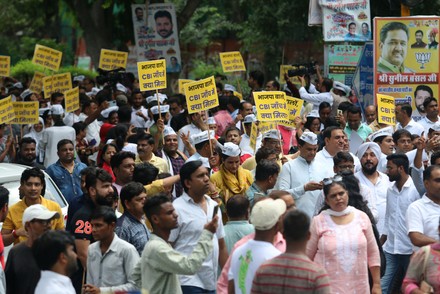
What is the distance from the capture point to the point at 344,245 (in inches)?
333

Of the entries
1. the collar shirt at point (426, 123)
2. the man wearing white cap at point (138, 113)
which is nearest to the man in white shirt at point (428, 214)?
the collar shirt at point (426, 123)

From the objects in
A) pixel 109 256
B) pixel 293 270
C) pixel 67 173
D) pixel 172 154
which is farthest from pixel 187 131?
pixel 293 270

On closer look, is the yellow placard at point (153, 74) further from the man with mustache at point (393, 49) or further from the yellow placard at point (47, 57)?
the yellow placard at point (47, 57)

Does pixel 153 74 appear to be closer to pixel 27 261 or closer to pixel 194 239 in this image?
pixel 194 239

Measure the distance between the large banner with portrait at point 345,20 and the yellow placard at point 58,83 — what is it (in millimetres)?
4768

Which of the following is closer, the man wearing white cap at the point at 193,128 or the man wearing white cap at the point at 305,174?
the man wearing white cap at the point at 305,174

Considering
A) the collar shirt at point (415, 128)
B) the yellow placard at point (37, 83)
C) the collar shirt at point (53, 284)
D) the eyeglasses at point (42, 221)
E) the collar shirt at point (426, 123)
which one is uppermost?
the eyeglasses at point (42, 221)

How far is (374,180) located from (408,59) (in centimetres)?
648

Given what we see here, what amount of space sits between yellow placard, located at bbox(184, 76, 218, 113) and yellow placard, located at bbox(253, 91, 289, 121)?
756mm

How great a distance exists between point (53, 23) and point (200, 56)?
864 centimetres

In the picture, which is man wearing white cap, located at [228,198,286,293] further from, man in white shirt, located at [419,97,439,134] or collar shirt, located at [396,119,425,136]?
man in white shirt, located at [419,97,439,134]

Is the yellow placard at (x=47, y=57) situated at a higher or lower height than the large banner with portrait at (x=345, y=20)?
lower

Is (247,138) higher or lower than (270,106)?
lower

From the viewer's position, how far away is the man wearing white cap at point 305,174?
11125 millimetres
